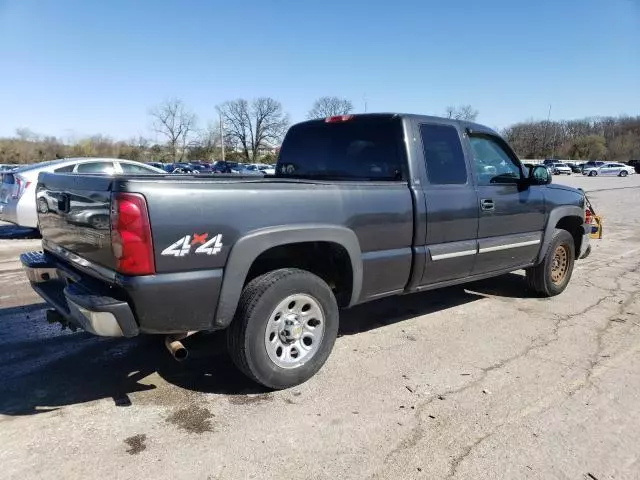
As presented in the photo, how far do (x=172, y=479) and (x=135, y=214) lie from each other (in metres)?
1.37

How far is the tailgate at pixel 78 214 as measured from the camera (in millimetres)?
2801

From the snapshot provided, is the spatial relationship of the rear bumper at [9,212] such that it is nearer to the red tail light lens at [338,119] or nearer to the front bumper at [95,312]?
the front bumper at [95,312]

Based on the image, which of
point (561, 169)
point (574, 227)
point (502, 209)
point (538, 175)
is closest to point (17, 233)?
point (502, 209)

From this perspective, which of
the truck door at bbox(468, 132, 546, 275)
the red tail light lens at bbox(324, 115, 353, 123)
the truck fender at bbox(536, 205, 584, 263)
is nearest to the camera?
the red tail light lens at bbox(324, 115, 353, 123)

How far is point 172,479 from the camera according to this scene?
2.42 metres

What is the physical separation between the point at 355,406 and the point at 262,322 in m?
0.82

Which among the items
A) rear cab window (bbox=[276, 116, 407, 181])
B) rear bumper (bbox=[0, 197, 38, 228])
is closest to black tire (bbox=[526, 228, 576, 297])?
rear cab window (bbox=[276, 116, 407, 181])

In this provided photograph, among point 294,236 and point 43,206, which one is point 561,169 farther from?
point 43,206

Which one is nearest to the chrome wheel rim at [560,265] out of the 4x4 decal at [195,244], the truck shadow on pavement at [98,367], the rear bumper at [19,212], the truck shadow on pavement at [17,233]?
the truck shadow on pavement at [98,367]

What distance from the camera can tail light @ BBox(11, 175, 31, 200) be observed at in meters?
8.99

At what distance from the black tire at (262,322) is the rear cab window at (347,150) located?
1.28m

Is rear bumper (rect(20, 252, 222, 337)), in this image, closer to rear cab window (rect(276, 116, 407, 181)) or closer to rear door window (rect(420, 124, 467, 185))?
rear cab window (rect(276, 116, 407, 181))

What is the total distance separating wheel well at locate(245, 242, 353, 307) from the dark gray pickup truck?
1 cm

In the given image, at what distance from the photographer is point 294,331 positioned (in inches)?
133
